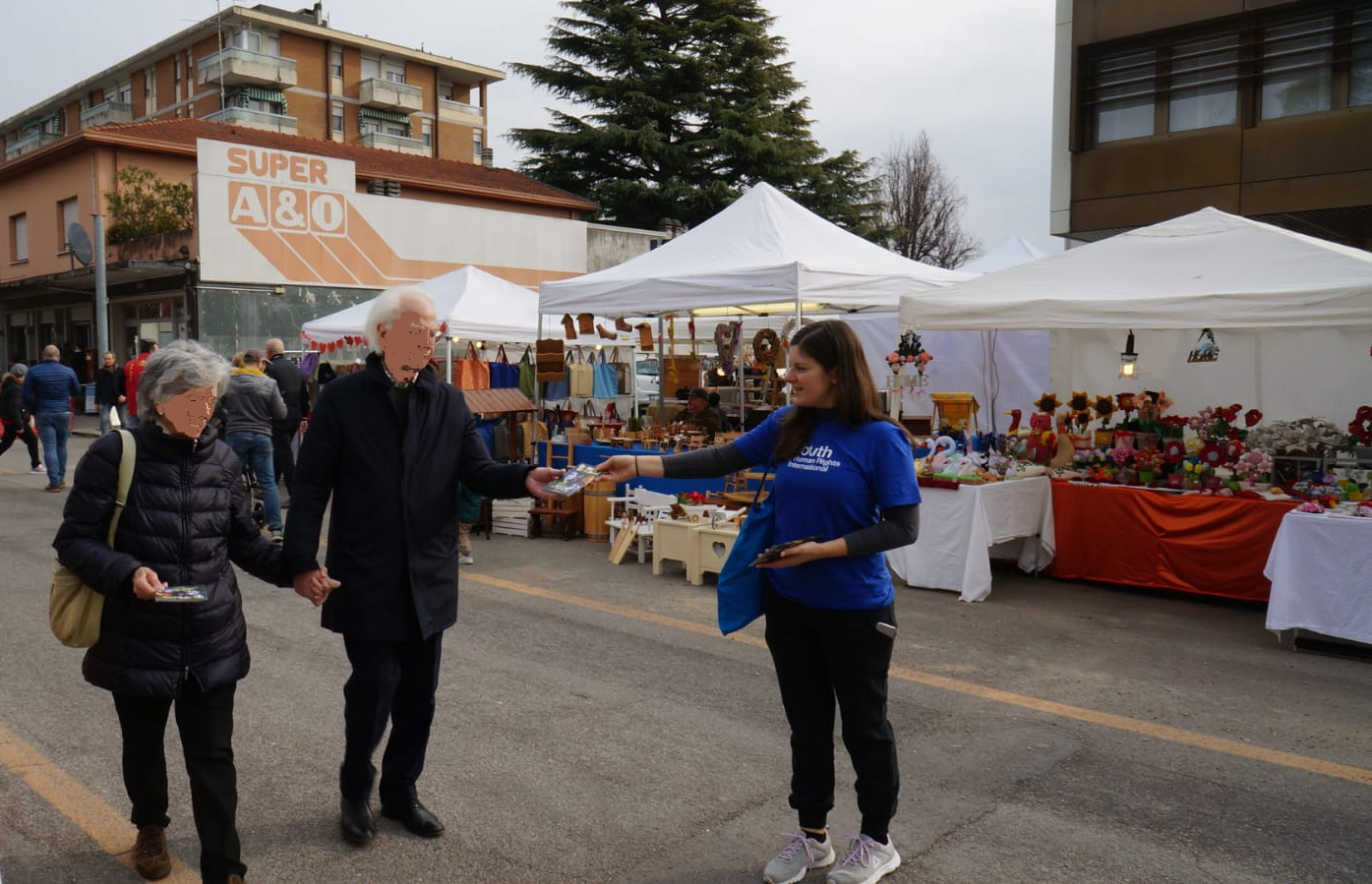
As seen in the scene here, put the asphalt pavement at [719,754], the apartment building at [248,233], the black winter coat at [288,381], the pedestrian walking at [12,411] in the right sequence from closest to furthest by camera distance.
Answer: the asphalt pavement at [719,754] → the black winter coat at [288,381] → the pedestrian walking at [12,411] → the apartment building at [248,233]

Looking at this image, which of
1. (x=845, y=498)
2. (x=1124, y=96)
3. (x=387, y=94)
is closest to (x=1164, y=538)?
(x=845, y=498)

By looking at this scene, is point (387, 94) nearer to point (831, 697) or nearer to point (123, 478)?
point (123, 478)

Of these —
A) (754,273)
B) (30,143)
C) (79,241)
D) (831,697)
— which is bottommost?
(831,697)

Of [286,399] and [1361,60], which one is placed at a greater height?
[1361,60]

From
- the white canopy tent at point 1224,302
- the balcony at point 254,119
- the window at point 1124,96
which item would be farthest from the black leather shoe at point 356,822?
the balcony at point 254,119

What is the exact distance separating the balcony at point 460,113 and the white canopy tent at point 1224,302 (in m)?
44.4

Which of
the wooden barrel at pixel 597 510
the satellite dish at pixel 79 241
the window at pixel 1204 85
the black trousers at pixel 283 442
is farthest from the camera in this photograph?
the satellite dish at pixel 79 241

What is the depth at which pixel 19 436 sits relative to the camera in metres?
14.7

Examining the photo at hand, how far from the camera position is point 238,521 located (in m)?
3.23

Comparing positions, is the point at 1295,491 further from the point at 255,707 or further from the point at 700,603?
the point at 255,707

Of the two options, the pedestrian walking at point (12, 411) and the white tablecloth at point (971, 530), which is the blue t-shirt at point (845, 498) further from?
the pedestrian walking at point (12, 411)

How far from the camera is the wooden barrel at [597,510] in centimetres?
976

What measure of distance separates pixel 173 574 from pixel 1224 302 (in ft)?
22.0

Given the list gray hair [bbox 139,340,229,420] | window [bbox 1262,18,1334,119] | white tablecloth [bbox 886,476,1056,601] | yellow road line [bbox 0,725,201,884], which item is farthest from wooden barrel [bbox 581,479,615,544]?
window [bbox 1262,18,1334,119]
